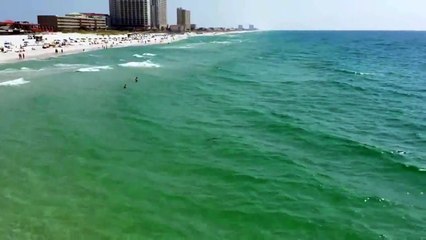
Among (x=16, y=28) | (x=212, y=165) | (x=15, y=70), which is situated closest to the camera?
(x=212, y=165)

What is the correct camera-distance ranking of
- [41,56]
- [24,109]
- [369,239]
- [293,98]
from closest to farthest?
[369,239] < [24,109] < [293,98] < [41,56]

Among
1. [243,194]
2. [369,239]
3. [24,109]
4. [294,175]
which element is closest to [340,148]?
[294,175]

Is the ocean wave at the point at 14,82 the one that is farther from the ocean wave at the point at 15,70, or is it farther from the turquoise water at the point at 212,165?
the ocean wave at the point at 15,70

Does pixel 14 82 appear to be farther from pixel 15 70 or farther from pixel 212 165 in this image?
pixel 212 165

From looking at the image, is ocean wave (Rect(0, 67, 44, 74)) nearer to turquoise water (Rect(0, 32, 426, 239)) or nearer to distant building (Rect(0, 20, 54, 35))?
turquoise water (Rect(0, 32, 426, 239))

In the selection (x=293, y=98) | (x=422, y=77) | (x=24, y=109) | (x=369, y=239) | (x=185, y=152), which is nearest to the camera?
(x=369, y=239)

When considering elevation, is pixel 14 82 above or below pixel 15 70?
below

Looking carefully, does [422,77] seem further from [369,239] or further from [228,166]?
[369,239]

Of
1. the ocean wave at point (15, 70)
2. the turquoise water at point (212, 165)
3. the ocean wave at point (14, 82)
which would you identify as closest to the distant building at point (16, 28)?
the ocean wave at point (15, 70)

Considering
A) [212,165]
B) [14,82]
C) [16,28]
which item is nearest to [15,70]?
[14,82]
